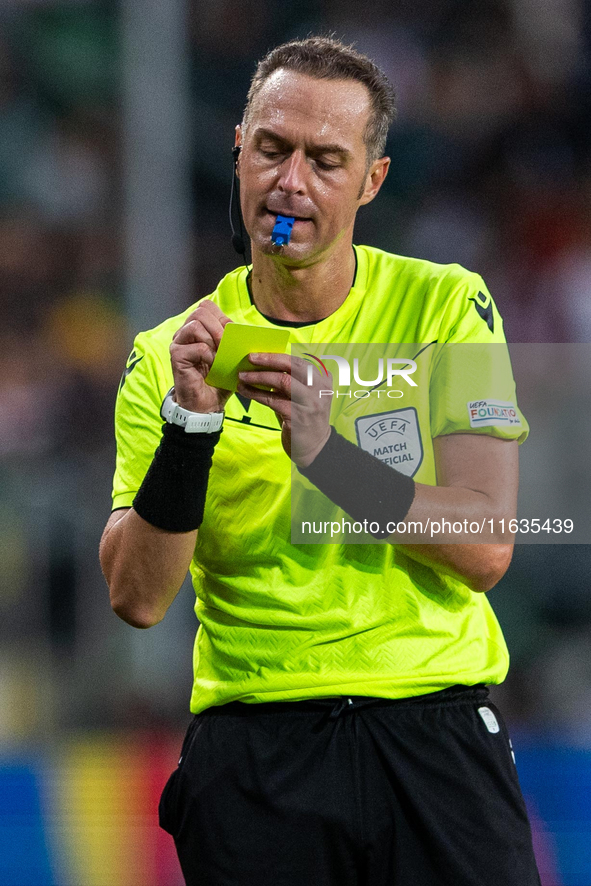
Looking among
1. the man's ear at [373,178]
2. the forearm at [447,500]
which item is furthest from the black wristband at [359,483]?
the man's ear at [373,178]

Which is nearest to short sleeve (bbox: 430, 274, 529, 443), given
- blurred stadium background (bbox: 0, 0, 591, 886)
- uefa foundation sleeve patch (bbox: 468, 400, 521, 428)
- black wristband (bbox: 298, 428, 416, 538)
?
uefa foundation sleeve patch (bbox: 468, 400, 521, 428)

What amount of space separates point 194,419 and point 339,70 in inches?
24.6

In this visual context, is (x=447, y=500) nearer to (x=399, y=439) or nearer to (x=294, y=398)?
(x=399, y=439)

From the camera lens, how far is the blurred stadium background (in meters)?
3.32

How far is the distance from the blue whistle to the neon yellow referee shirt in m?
0.17

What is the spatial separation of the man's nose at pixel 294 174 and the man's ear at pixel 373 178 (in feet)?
0.49

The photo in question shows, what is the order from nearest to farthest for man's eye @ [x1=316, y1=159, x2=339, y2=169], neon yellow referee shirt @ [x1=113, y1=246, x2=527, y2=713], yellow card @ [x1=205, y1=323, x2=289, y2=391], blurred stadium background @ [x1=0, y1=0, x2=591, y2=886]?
yellow card @ [x1=205, y1=323, x2=289, y2=391] → neon yellow referee shirt @ [x1=113, y1=246, x2=527, y2=713] → man's eye @ [x1=316, y1=159, x2=339, y2=169] → blurred stadium background @ [x1=0, y1=0, x2=591, y2=886]

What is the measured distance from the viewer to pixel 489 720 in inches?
62.1

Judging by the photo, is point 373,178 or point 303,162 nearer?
point 303,162

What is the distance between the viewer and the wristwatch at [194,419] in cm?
148

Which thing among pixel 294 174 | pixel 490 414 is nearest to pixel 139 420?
pixel 294 174

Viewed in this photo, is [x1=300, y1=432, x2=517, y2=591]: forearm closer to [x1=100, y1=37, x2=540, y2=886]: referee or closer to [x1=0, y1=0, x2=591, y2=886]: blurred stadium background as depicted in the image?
[x1=100, y1=37, x2=540, y2=886]: referee

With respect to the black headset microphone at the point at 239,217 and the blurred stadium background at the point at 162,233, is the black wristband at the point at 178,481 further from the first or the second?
the blurred stadium background at the point at 162,233

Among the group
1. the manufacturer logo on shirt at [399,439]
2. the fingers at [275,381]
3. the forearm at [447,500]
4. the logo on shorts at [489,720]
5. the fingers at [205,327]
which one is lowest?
the logo on shorts at [489,720]
